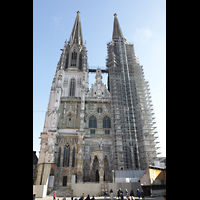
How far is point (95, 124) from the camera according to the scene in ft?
92.8

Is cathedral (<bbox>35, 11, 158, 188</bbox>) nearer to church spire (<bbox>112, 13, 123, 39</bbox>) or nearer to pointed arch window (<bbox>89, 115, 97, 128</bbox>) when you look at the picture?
pointed arch window (<bbox>89, 115, 97, 128</bbox>)

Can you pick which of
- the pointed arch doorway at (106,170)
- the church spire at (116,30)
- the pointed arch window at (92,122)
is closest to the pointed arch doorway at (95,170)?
the pointed arch doorway at (106,170)

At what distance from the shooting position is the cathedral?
23.7 meters

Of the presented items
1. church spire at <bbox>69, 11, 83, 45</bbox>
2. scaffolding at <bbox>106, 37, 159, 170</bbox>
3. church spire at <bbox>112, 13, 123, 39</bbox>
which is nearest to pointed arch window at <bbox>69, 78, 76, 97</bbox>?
scaffolding at <bbox>106, 37, 159, 170</bbox>

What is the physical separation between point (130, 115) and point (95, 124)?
22.5ft

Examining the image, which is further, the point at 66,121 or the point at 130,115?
the point at 130,115

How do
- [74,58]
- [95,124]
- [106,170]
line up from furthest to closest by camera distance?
[74,58]
[95,124]
[106,170]

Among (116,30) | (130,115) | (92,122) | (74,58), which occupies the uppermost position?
(116,30)

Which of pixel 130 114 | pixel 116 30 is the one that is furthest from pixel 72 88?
pixel 116 30

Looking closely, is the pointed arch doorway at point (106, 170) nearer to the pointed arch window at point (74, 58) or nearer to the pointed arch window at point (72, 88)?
the pointed arch window at point (72, 88)

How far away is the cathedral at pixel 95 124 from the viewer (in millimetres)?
23656

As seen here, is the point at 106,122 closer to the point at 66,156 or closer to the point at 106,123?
the point at 106,123

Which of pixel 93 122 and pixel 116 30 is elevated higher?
pixel 116 30
